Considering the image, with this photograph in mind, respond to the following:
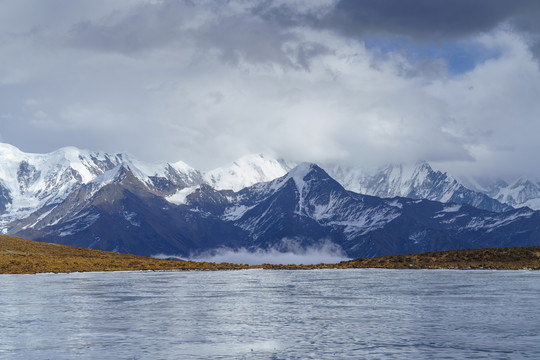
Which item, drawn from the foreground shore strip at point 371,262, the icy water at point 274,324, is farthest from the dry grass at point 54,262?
the icy water at point 274,324

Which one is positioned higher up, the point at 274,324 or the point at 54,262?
the point at 54,262

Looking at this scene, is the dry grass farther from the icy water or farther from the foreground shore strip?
the icy water

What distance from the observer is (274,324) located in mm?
31875

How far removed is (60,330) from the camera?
30281 mm

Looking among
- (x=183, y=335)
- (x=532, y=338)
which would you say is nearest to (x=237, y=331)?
(x=183, y=335)

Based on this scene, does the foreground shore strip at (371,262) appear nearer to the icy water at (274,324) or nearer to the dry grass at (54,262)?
the dry grass at (54,262)

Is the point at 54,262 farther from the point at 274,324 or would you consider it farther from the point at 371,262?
the point at 274,324

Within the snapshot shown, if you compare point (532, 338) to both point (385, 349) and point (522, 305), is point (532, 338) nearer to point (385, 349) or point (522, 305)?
point (385, 349)

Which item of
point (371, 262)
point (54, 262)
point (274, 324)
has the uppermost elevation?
point (371, 262)

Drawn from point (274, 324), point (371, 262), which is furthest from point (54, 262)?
point (274, 324)

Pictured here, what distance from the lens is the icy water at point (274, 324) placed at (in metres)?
24.5

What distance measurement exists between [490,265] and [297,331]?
68408 mm

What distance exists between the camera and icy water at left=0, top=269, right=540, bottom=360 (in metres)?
24.5

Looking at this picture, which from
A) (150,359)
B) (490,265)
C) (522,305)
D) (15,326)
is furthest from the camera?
(490,265)
